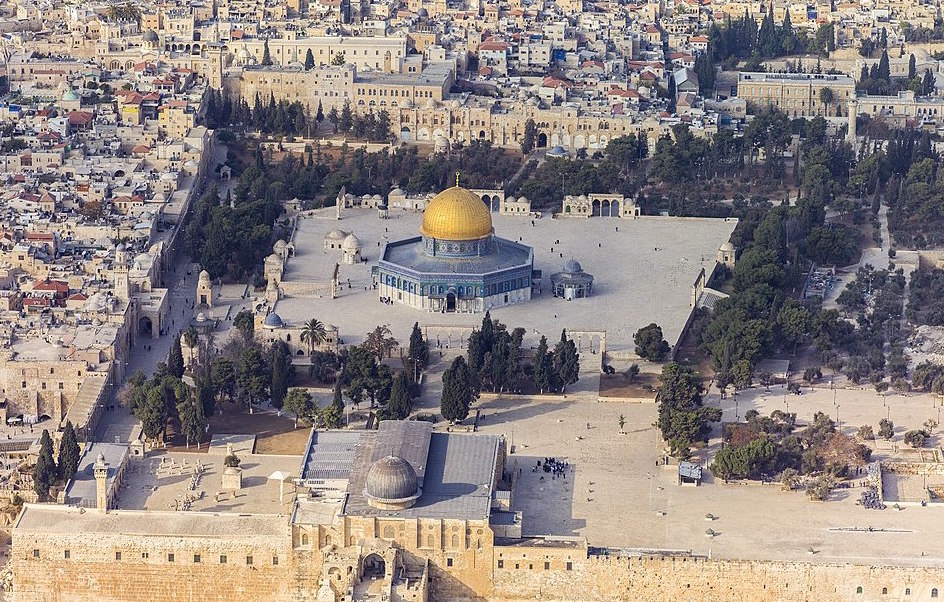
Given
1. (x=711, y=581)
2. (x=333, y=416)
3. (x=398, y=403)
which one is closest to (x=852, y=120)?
(x=398, y=403)

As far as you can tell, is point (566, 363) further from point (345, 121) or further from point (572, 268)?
point (345, 121)

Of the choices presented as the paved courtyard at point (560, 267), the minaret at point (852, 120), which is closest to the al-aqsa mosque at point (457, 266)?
the paved courtyard at point (560, 267)

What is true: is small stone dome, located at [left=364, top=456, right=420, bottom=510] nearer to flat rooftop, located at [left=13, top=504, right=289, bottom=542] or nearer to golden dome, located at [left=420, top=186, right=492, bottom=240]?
flat rooftop, located at [left=13, top=504, right=289, bottom=542]

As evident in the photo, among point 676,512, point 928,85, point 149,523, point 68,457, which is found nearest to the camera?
point 149,523

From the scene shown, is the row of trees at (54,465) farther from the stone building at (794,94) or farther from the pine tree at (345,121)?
the stone building at (794,94)

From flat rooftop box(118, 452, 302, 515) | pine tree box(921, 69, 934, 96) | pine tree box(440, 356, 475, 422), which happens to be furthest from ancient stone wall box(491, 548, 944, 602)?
pine tree box(921, 69, 934, 96)
